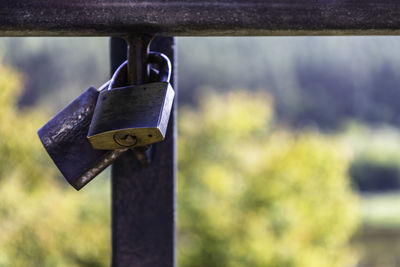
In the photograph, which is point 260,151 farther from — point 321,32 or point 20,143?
point 321,32

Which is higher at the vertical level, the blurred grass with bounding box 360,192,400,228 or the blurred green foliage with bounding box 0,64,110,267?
the blurred grass with bounding box 360,192,400,228

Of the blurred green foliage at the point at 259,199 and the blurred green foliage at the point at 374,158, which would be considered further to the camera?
the blurred green foliage at the point at 374,158

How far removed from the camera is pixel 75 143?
490 mm

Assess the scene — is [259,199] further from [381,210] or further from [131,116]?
[381,210]

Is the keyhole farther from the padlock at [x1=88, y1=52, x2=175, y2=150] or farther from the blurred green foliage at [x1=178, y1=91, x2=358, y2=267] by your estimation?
the blurred green foliage at [x1=178, y1=91, x2=358, y2=267]

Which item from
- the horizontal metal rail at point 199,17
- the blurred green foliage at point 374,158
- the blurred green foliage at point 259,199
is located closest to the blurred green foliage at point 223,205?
the blurred green foliage at point 259,199

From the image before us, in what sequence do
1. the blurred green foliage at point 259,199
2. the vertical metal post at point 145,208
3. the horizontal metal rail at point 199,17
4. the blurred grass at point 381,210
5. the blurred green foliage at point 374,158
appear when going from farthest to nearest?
1. the blurred green foliage at point 374,158
2. the blurred grass at point 381,210
3. the blurred green foliage at point 259,199
4. the vertical metal post at point 145,208
5. the horizontal metal rail at point 199,17

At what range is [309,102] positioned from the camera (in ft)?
49.2

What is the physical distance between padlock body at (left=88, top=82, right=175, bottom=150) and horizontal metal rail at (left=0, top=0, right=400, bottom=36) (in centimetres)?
5

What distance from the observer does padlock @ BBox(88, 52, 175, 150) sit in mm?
419

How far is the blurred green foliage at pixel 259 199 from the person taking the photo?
538 centimetres

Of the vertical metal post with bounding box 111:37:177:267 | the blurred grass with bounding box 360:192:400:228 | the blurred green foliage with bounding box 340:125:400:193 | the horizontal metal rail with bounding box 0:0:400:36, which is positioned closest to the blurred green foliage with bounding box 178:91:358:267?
the vertical metal post with bounding box 111:37:177:267

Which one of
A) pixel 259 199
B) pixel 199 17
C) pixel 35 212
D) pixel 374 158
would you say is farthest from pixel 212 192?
pixel 374 158

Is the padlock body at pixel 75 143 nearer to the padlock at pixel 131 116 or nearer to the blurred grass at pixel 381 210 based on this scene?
the padlock at pixel 131 116
